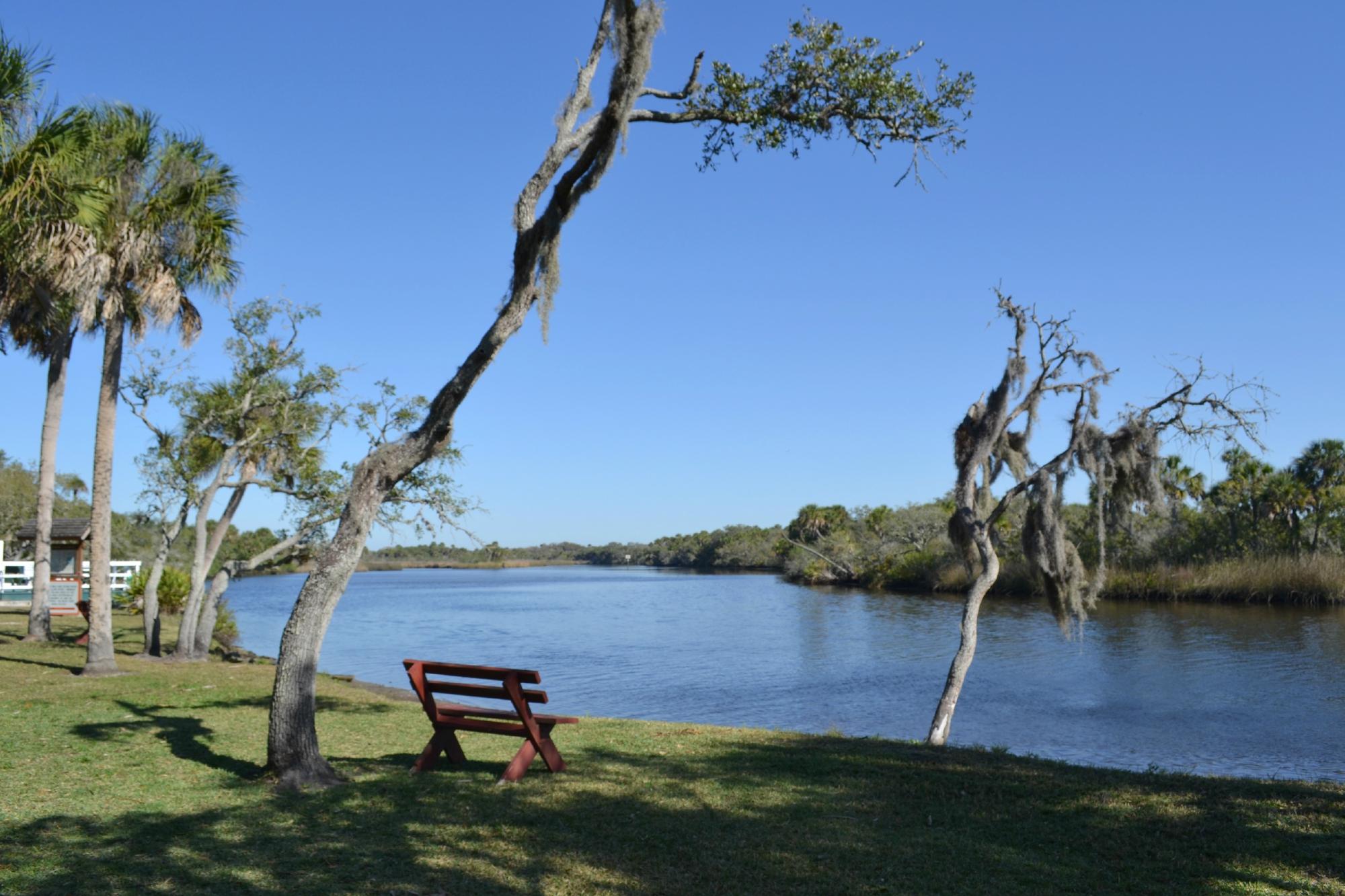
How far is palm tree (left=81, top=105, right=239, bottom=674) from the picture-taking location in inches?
553

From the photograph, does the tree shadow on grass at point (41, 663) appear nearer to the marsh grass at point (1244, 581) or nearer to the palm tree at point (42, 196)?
the palm tree at point (42, 196)

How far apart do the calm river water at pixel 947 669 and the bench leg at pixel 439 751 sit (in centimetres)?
971

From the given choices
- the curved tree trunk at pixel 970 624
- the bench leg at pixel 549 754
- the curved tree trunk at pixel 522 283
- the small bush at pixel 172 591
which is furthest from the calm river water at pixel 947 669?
the curved tree trunk at pixel 522 283

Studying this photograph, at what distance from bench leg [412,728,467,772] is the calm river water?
971 centimetres

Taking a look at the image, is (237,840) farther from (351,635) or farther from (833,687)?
(351,635)

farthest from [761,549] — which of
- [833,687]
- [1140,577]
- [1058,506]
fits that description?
[1058,506]

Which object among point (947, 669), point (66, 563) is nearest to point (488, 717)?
point (947, 669)

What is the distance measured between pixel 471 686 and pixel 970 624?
287 inches

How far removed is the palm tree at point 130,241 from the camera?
14.0 metres

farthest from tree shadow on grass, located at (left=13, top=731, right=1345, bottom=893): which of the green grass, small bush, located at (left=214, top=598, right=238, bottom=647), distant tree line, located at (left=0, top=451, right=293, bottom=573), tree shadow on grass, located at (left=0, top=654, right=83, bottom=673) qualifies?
distant tree line, located at (left=0, top=451, right=293, bottom=573)

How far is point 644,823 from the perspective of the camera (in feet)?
20.9

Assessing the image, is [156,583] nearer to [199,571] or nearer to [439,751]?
[199,571]

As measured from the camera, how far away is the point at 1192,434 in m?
12.2

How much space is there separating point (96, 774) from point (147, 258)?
9.29m
